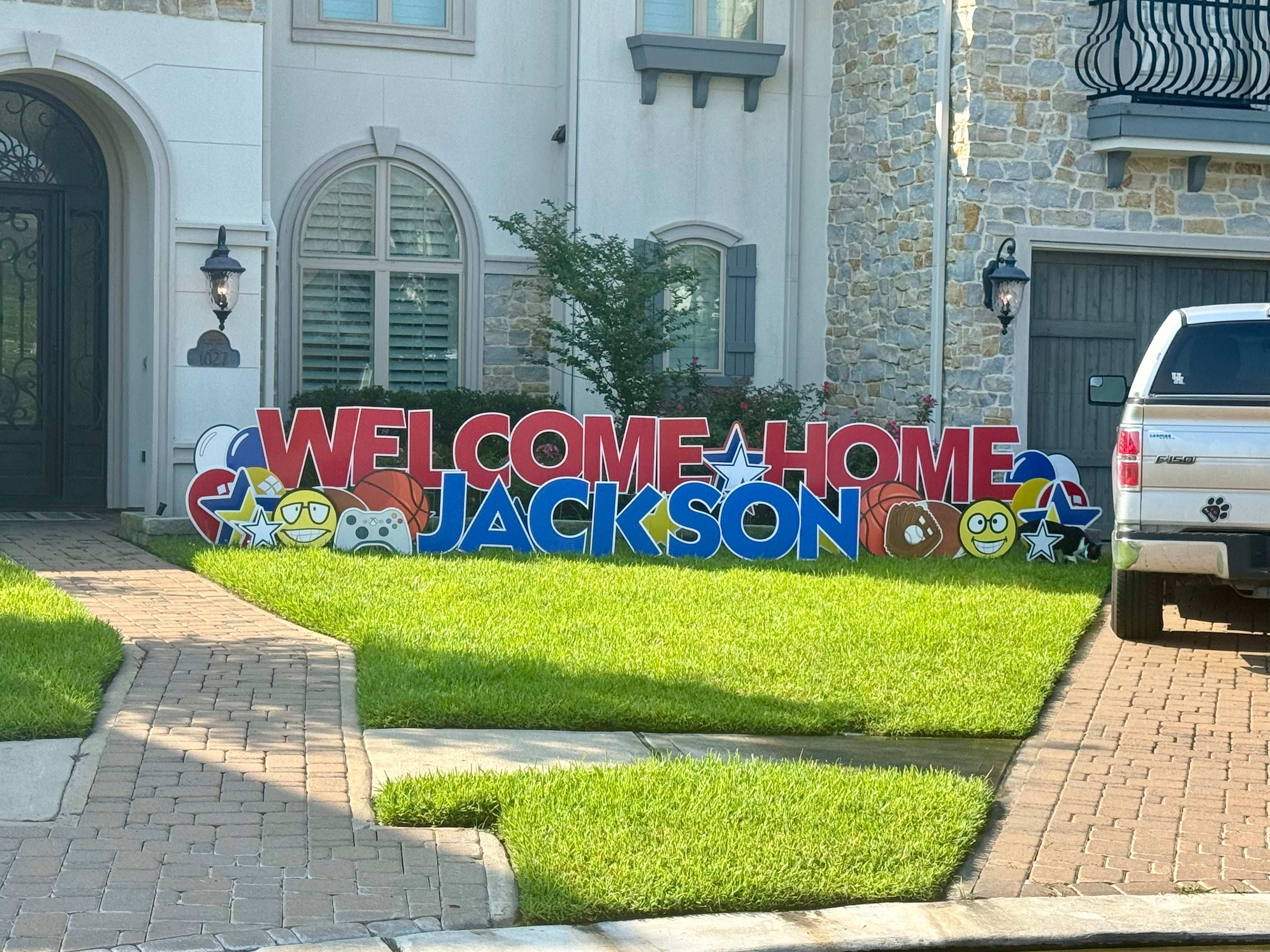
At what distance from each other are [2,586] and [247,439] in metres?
2.79

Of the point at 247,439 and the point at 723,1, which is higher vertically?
the point at 723,1

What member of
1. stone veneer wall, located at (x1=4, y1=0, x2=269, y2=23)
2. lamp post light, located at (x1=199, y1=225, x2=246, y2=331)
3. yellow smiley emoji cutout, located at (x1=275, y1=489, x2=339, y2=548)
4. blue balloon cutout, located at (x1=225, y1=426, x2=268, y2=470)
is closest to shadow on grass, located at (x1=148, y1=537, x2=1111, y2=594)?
yellow smiley emoji cutout, located at (x1=275, y1=489, x2=339, y2=548)

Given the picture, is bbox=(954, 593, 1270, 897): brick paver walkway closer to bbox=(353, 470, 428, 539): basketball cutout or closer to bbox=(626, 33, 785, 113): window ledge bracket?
bbox=(353, 470, 428, 539): basketball cutout

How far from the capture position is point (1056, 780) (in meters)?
6.62

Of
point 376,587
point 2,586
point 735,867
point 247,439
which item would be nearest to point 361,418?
point 247,439

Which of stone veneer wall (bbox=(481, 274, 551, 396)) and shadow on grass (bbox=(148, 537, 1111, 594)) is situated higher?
stone veneer wall (bbox=(481, 274, 551, 396))

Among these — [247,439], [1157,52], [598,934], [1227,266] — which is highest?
[1157,52]

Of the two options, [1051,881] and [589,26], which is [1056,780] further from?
[589,26]

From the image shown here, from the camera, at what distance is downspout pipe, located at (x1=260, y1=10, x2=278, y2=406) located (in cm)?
1383

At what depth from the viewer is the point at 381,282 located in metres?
16.1

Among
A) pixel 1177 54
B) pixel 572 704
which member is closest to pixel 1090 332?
pixel 1177 54

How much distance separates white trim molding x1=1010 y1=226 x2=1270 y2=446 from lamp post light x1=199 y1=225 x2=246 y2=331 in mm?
6978

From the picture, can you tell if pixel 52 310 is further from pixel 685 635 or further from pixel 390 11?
pixel 685 635

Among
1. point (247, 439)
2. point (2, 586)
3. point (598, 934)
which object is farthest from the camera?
point (247, 439)
